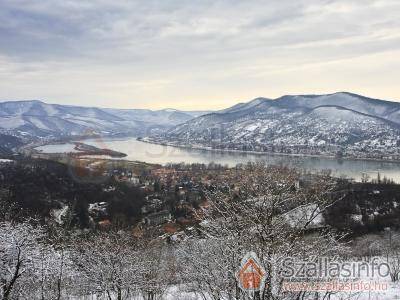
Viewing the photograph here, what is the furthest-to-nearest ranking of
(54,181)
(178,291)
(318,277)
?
(54,181), (178,291), (318,277)

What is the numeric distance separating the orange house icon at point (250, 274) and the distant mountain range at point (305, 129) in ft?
249

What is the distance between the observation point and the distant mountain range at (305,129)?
9538cm

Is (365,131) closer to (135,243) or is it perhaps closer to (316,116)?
(316,116)

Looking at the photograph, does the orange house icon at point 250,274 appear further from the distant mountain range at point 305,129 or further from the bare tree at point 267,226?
the distant mountain range at point 305,129

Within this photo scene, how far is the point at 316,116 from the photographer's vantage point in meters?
141

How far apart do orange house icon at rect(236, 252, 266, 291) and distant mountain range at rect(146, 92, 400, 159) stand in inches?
2992

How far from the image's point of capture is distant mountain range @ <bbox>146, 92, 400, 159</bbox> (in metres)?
95.4

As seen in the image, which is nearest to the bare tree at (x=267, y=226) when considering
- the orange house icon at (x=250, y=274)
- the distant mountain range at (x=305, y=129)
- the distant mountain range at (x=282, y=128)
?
the orange house icon at (x=250, y=274)

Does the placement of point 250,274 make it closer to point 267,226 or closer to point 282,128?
point 267,226

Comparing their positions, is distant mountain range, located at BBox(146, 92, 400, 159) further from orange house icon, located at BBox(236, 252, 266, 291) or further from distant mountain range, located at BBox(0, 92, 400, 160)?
orange house icon, located at BBox(236, 252, 266, 291)

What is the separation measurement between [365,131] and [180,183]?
267ft

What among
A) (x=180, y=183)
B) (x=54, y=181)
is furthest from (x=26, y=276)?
(x=180, y=183)

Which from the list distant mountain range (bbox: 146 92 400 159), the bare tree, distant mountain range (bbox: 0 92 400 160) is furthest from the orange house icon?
distant mountain range (bbox: 146 92 400 159)

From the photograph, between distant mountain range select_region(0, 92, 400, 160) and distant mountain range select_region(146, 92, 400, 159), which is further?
distant mountain range select_region(0, 92, 400, 160)
